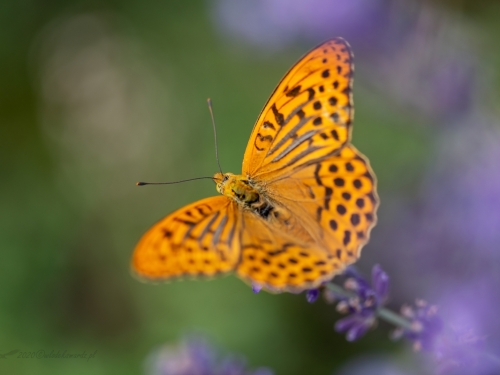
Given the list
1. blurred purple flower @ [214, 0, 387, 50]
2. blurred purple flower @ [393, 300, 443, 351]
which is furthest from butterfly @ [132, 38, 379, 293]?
blurred purple flower @ [214, 0, 387, 50]

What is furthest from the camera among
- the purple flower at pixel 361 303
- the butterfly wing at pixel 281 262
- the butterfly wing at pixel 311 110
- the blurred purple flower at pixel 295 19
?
the blurred purple flower at pixel 295 19

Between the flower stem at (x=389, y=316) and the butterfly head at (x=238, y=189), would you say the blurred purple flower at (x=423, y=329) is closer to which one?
the flower stem at (x=389, y=316)

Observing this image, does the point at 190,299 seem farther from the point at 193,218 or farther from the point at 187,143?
the point at 193,218

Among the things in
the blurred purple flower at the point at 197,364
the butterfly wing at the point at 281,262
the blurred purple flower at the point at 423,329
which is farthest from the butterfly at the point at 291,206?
the blurred purple flower at the point at 197,364

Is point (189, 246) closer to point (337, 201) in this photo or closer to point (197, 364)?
point (337, 201)

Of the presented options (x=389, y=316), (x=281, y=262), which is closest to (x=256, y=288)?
(x=281, y=262)

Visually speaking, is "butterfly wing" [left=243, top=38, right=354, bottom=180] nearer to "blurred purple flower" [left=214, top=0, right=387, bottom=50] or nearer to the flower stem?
the flower stem
